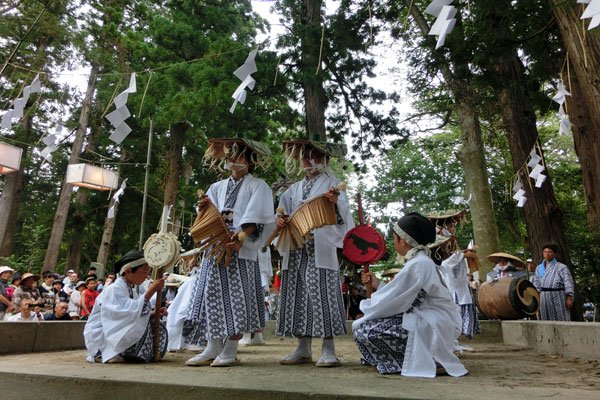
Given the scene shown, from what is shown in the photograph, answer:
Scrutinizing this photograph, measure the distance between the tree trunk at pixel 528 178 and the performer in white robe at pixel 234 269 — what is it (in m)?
5.71

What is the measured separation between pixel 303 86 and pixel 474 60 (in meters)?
5.12

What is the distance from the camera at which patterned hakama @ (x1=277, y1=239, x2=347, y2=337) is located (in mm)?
4395

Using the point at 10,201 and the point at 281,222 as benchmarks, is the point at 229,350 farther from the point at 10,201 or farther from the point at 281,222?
the point at 10,201

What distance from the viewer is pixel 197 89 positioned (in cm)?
1302

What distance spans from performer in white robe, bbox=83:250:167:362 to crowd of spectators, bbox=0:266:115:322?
14.4 ft

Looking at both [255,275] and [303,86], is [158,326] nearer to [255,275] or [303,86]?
[255,275]

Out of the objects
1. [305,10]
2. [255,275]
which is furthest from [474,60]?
[305,10]

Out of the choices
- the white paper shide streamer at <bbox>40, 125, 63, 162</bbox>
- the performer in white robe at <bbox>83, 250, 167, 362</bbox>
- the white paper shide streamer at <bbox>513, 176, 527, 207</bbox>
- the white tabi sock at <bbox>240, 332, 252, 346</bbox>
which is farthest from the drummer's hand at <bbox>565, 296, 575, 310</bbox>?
the white paper shide streamer at <bbox>40, 125, 63, 162</bbox>

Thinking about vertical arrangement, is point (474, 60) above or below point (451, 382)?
above

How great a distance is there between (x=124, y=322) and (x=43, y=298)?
767 cm

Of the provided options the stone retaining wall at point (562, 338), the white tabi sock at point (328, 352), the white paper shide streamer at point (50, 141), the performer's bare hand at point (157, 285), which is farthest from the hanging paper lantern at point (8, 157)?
the stone retaining wall at point (562, 338)

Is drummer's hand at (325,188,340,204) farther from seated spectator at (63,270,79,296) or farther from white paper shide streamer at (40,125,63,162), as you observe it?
seated spectator at (63,270,79,296)

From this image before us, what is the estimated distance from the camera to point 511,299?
7656mm

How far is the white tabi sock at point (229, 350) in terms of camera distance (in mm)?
4250
